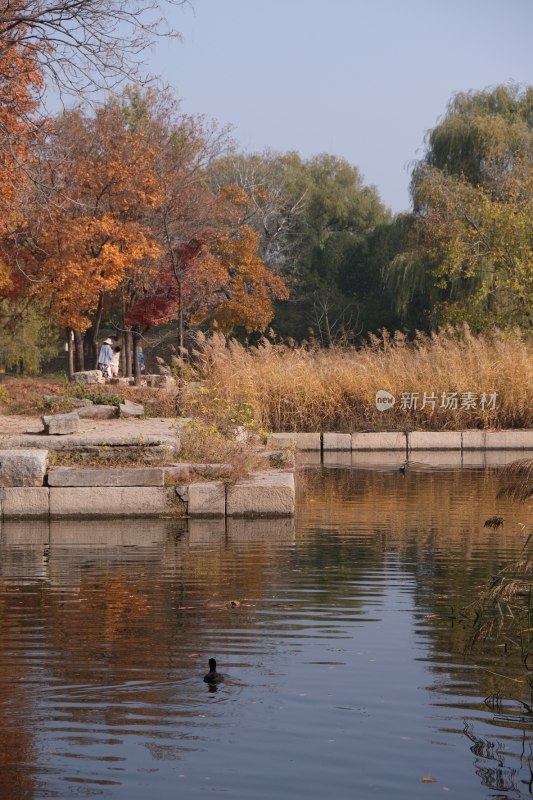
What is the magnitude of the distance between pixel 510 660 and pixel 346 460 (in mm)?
12464

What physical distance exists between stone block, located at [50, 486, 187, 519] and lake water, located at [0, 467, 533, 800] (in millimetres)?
1125

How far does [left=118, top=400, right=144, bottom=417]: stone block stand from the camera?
17.5 meters

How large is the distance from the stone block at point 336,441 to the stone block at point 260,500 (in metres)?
7.55

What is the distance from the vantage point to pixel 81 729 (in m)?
5.25

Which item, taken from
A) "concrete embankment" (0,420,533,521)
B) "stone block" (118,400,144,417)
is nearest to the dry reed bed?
"stone block" (118,400,144,417)

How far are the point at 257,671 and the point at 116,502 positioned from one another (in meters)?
6.12

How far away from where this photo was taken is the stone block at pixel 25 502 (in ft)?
39.8

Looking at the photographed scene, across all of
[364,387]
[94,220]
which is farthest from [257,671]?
[94,220]

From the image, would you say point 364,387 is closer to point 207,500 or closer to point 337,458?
point 337,458

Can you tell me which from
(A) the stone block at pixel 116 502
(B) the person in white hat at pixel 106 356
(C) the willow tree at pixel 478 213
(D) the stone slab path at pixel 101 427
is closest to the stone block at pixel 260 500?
(A) the stone block at pixel 116 502

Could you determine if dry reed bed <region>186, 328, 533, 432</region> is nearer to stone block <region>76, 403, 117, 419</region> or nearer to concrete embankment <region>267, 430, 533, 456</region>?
concrete embankment <region>267, 430, 533, 456</region>

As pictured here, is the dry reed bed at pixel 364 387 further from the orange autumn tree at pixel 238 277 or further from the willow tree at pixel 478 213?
the orange autumn tree at pixel 238 277

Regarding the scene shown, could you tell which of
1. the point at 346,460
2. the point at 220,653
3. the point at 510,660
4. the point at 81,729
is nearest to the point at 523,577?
the point at 510,660

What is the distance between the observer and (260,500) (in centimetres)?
1198
